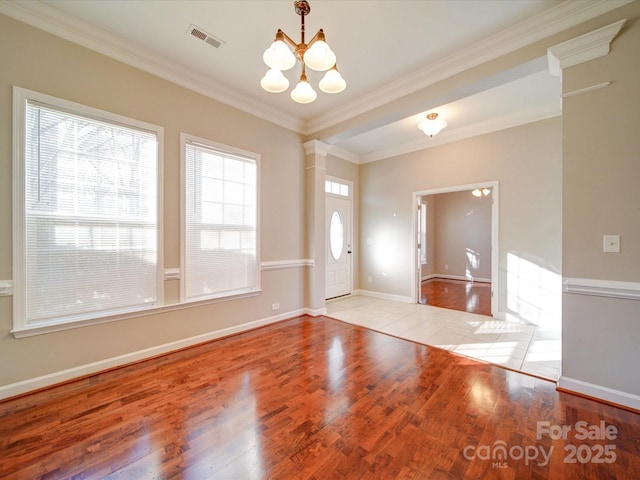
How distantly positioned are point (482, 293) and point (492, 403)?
4685mm

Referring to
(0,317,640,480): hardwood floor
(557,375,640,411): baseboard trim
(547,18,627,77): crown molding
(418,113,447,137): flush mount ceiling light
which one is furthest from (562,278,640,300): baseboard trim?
(418,113,447,137): flush mount ceiling light

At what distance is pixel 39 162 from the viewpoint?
2145 millimetres

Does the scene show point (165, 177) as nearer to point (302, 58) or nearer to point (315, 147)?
point (302, 58)

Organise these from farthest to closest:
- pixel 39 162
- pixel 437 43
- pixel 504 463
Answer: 1. pixel 437 43
2. pixel 39 162
3. pixel 504 463

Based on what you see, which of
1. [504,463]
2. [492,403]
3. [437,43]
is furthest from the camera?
[437,43]

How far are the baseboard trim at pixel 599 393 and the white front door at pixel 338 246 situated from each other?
12.2ft

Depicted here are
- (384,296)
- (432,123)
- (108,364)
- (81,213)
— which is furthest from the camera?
(384,296)

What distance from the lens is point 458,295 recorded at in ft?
19.0

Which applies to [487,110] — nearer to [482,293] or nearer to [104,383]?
[482,293]

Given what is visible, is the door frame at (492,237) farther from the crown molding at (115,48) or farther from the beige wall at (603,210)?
the crown molding at (115,48)

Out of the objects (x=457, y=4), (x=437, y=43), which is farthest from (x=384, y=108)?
(x=457, y=4)

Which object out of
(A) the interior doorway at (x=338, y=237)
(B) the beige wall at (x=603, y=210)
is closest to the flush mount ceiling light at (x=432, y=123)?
(B) the beige wall at (x=603, y=210)

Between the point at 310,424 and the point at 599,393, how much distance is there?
231 cm

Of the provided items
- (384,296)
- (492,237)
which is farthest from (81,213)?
(492,237)
